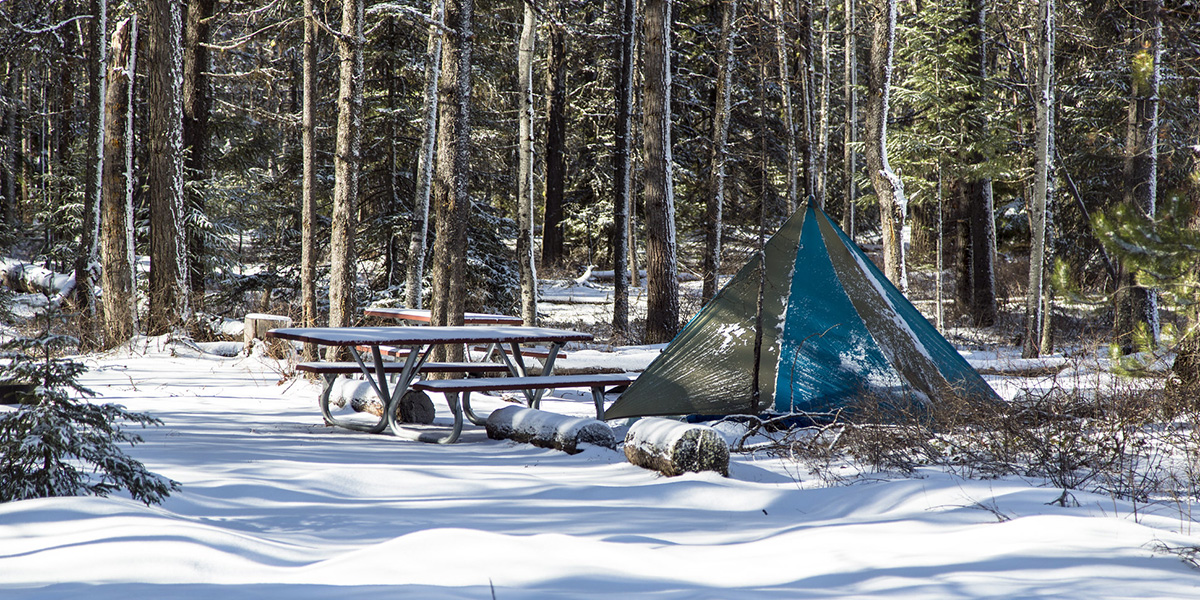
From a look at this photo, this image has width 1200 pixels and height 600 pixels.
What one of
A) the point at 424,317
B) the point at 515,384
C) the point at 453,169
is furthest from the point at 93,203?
the point at 515,384

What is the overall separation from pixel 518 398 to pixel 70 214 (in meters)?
16.4

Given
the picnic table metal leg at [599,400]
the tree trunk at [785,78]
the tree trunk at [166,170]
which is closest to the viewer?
the picnic table metal leg at [599,400]

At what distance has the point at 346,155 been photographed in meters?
10.7

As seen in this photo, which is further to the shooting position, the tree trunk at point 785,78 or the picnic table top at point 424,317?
the tree trunk at point 785,78

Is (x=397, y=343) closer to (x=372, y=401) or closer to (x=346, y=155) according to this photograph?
(x=372, y=401)

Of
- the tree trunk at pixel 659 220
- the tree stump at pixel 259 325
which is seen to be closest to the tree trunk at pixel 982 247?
the tree trunk at pixel 659 220

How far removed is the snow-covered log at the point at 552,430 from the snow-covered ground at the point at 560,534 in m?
0.21

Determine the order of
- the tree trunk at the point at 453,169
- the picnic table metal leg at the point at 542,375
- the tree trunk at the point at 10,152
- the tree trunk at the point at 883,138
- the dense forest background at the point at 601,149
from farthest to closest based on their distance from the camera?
the tree trunk at the point at 10,152
the tree trunk at the point at 883,138
the dense forest background at the point at 601,149
the tree trunk at the point at 453,169
the picnic table metal leg at the point at 542,375

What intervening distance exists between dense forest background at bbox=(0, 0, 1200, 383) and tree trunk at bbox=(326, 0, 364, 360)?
0.13 feet

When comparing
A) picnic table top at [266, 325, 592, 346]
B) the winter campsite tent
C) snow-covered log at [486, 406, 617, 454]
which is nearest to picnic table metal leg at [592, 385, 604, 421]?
the winter campsite tent

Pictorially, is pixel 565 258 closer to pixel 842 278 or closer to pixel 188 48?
pixel 188 48

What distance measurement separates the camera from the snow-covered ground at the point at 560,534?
3.16 metres

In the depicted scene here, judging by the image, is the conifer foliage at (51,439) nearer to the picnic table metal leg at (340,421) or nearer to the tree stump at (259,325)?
the picnic table metal leg at (340,421)

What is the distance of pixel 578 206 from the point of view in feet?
84.8
